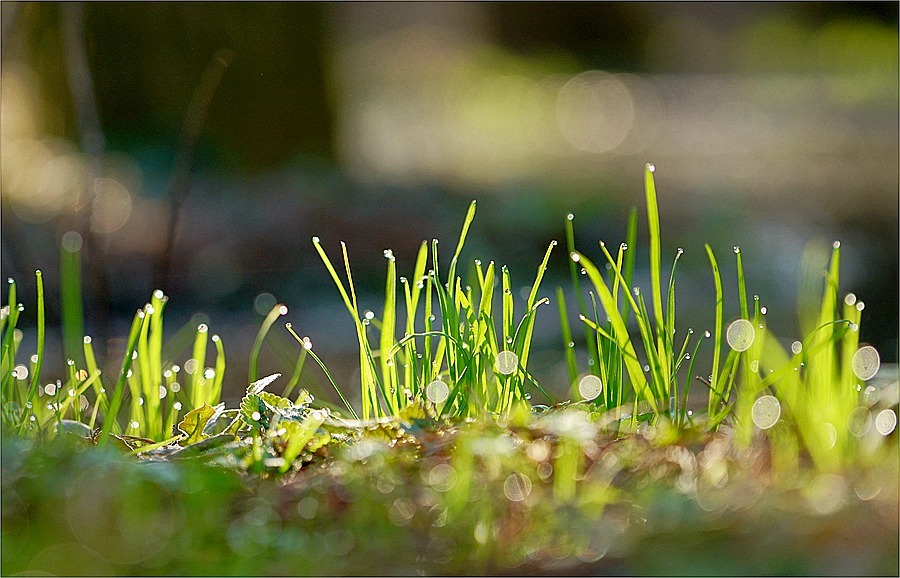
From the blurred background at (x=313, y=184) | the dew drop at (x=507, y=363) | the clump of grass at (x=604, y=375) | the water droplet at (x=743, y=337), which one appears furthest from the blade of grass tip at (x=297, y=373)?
the blurred background at (x=313, y=184)

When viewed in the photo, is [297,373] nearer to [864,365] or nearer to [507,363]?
[507,363]

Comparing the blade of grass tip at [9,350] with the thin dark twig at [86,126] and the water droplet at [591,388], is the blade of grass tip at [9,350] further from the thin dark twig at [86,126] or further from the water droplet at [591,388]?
the thin dark twig at [86,126]

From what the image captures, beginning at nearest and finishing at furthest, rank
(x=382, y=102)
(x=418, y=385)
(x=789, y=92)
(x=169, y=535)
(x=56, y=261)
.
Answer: (x=169, y=535), (x=418, y=385), (x=56, y=261), (x=789, y=92), (x=382, y=102)

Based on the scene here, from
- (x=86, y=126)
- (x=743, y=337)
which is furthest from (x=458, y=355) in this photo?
(x=86, y=126)

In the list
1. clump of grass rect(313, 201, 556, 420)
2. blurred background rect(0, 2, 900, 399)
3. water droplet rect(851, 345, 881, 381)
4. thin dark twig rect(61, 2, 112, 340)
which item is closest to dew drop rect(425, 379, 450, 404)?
clump of grass rect(313, 201, 556, 420)

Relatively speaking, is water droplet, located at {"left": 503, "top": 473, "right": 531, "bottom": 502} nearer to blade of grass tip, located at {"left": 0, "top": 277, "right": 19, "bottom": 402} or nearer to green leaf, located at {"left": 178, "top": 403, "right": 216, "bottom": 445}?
green leaf, located at {"left": 178, "top": 403, "right": 216, "bottom": 445}

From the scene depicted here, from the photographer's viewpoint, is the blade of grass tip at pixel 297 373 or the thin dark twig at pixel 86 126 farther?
the thin dark twig at pixel 86 126

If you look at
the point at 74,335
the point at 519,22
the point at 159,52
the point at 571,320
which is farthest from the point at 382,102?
the point at 74,335

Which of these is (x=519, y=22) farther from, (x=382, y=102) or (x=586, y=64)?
(x=382, y=102)
